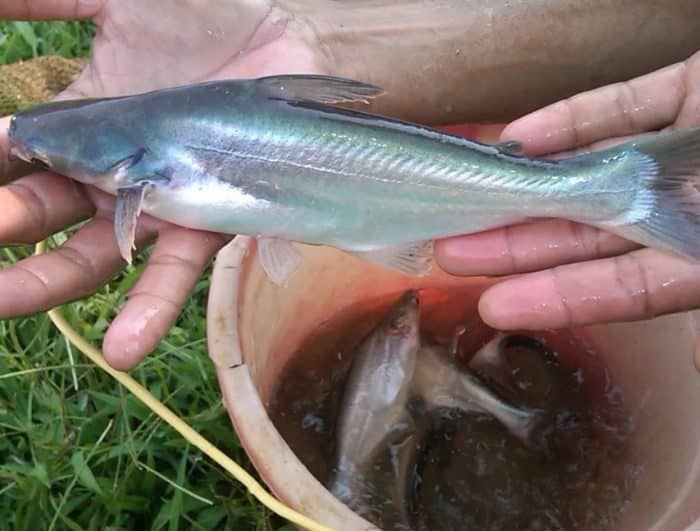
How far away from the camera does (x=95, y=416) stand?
9.05ft

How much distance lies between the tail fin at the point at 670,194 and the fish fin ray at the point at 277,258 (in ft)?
2.63

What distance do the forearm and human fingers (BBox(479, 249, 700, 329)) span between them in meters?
0.99

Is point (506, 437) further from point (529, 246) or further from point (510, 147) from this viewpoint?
point (510, 147)

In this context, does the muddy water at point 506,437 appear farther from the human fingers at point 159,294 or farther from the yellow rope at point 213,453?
the human fingers at point 159,294

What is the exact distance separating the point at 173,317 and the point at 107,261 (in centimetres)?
26

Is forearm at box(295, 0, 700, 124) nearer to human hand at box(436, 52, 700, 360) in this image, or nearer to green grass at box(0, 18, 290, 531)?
human hand at box(436, 52, 700, 360)

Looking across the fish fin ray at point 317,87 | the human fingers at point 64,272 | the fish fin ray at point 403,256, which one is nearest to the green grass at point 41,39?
the human fingers at point 64,272

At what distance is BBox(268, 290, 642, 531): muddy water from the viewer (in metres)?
2.66

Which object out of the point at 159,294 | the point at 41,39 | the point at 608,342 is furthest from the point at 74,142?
the point at 41,39

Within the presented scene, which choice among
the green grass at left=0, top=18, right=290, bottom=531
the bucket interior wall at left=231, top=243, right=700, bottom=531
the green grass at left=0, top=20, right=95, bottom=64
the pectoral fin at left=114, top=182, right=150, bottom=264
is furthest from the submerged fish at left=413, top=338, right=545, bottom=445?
the green grass at left=0, top=20, right=95, bottom=64

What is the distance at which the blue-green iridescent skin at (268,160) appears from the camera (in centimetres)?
209

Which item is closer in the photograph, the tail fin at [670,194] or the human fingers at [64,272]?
the human fingers at [64,272]

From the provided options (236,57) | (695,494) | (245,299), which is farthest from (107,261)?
(695,494)

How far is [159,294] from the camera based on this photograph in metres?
1.94
